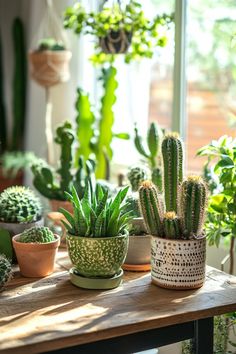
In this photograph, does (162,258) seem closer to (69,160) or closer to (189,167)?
(69,160)

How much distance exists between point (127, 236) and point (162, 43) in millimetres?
1024

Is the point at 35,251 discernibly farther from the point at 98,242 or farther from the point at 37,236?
the point at 98,242

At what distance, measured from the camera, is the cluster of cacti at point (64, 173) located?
215 cm

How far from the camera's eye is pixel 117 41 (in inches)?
97.3

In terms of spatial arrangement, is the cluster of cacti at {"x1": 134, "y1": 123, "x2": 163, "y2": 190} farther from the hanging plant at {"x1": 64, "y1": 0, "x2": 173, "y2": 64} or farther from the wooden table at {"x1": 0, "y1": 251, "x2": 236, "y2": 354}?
the wooden table at {"x1": 0, "y1": 251, "x2": 236, "y2": 354}

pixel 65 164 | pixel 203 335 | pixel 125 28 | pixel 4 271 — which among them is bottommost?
pixel 203 335

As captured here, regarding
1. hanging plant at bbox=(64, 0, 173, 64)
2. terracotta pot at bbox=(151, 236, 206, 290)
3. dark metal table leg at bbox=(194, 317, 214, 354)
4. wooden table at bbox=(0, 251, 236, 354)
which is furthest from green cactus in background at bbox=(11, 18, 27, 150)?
dark metal table leg at bbox=(194, 317, 214, 354)

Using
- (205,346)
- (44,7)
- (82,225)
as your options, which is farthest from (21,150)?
(205,346)

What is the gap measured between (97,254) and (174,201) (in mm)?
276

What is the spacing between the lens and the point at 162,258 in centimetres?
165

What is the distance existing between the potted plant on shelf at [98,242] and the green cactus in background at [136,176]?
1.19 feet

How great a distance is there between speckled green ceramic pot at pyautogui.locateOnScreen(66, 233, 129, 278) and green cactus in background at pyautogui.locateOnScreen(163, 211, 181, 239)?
114 mm

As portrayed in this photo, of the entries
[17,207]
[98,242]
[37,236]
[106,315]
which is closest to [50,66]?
[17,207]

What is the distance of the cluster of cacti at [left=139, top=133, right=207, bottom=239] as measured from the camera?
1.61m
